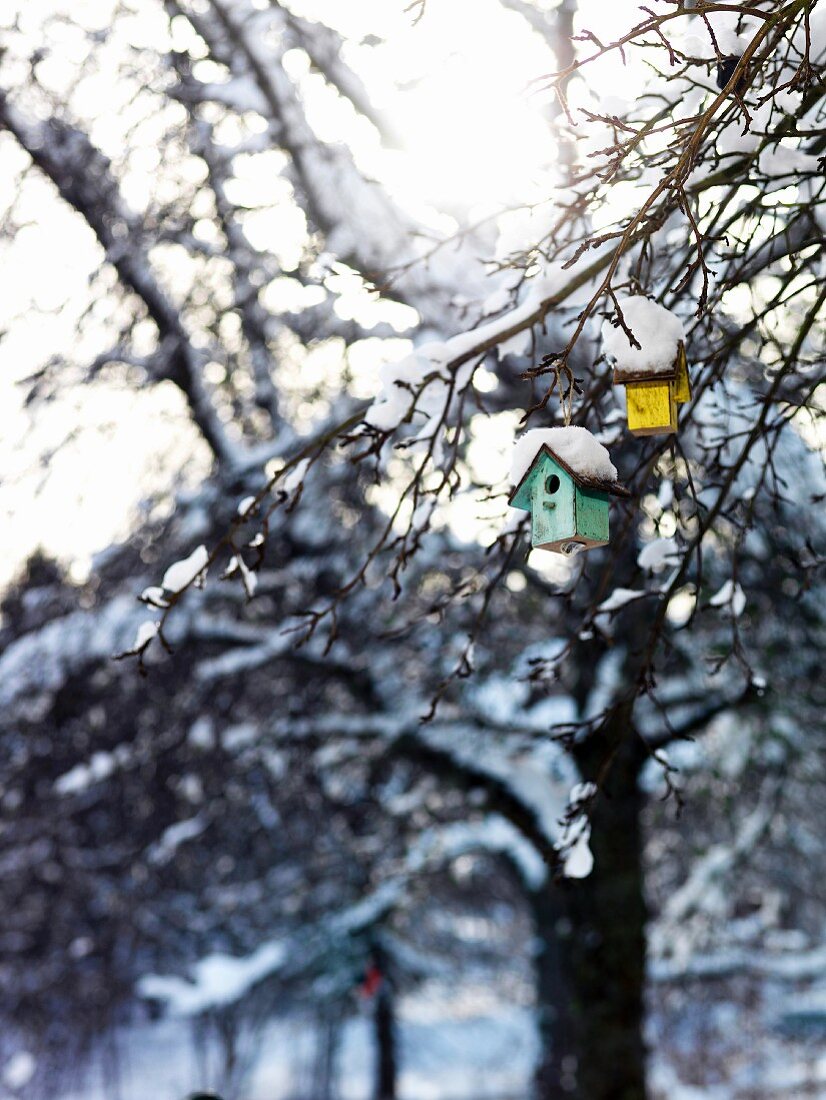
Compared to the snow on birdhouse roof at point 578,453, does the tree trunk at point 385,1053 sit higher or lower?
lower

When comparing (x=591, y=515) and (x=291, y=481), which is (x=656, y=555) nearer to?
(x=591, y=515)

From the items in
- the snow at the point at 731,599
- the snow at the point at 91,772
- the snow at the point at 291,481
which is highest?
the snow at the point at 91,772

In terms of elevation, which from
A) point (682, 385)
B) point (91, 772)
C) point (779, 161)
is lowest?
point (682, 385)

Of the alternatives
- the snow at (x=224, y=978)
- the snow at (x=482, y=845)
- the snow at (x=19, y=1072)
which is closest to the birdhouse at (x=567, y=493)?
the snow at (x=482, y=845)

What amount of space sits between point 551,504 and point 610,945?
515cm

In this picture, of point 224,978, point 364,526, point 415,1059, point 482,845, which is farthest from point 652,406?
point 415,1059

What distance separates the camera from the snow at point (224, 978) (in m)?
11.0

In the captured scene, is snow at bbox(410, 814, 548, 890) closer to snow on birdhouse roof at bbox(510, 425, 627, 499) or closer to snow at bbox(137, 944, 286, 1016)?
snow at bbox(137, 944, 286, 1016)

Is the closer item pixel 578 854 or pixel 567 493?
pixel 567 493

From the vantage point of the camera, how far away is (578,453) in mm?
2105

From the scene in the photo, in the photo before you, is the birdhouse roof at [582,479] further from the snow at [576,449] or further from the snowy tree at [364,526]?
the snowy tree at [364,526]

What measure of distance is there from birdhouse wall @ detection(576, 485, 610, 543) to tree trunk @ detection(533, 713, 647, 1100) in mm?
4270

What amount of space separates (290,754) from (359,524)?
9.33 feet

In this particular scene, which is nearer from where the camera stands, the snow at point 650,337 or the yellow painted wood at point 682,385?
the snow at point 650,337
